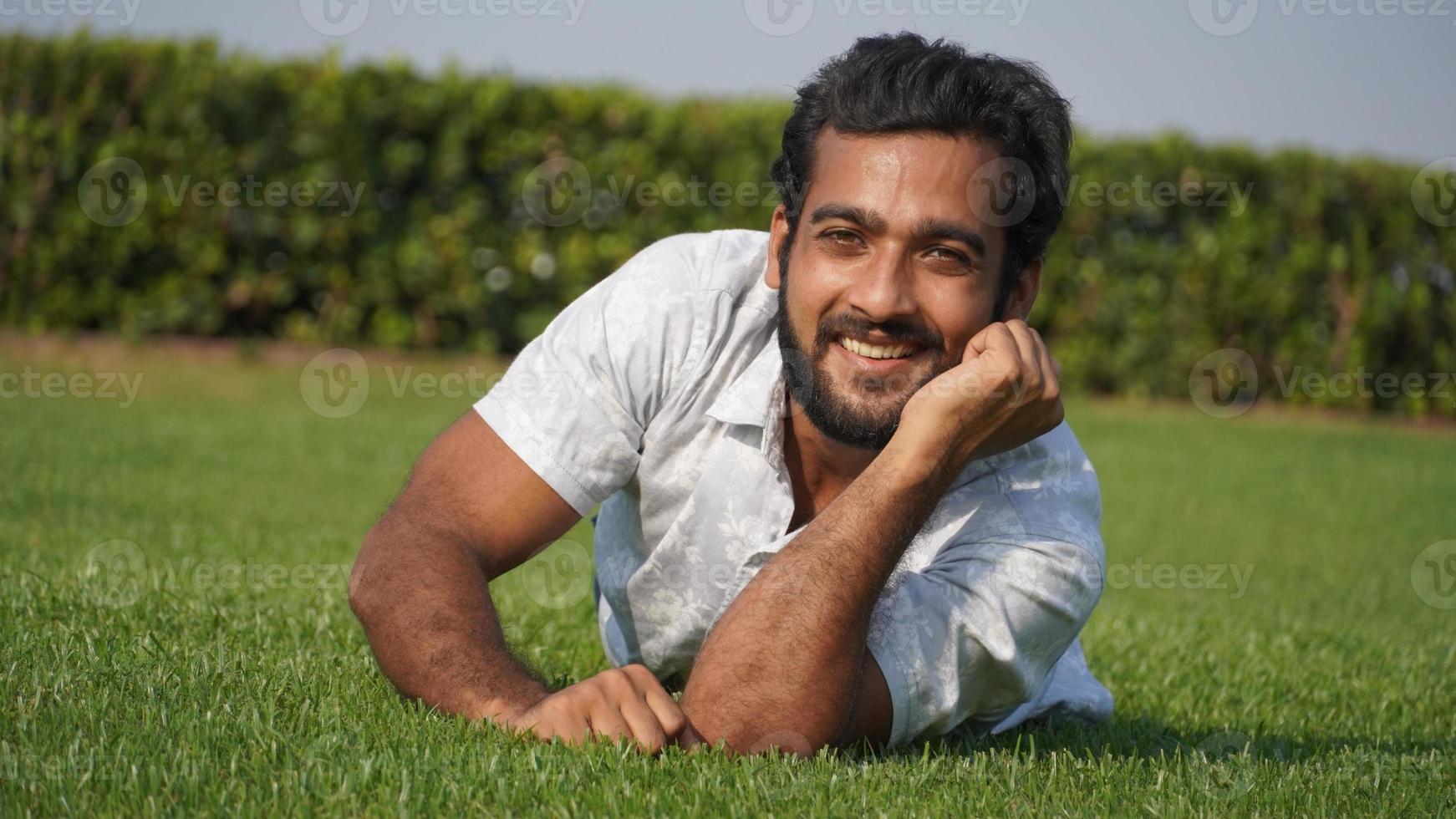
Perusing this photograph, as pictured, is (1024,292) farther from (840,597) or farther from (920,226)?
(840,597)

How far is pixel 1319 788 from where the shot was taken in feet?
10.5

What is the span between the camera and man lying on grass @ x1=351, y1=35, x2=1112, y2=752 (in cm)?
311

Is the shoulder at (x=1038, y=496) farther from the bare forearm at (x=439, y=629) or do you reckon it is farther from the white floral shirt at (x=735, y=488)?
the bare forearm at (x=439, y=629)

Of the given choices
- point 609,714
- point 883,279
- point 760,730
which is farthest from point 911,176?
point 609,714

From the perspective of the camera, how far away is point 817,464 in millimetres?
3840

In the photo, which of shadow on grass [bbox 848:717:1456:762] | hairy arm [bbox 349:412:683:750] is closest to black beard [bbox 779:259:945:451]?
hairy arm [bbox 349:412:683:750]

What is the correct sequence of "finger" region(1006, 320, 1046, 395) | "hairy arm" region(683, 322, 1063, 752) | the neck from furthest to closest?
the neck
"finger" region(1006, 320, 1046, 395)
"hairy arm" region(683, 322, 1063, 752)

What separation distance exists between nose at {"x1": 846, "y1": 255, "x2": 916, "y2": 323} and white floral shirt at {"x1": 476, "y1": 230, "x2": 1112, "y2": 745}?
300 mm

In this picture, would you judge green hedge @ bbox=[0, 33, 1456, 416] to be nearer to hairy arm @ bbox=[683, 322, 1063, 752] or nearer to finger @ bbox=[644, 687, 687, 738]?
hairy arm @ bbox=[683, 322, 1063, 752]

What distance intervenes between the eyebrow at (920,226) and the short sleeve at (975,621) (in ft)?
2.49

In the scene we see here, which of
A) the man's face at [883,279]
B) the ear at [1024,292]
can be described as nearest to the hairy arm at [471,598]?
the man's face at [883,279]

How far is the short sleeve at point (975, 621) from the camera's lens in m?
3.29

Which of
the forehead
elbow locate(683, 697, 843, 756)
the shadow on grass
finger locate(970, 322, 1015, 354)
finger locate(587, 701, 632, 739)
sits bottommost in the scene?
the shadow on grass

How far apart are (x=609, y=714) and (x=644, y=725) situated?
82mm
